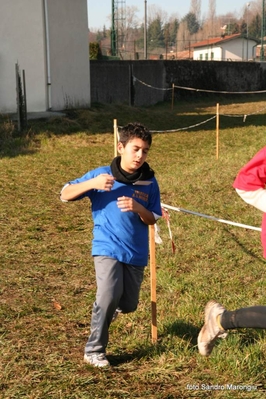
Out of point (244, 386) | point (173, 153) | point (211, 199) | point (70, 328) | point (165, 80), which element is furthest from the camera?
point (165, 80)

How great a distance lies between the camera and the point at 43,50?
2050cm

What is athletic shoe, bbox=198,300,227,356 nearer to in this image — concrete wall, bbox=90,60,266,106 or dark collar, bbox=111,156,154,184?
dark collar, bbox=111,156,154,184

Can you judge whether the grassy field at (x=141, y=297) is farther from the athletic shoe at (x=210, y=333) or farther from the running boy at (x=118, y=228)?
the running boy at (x=118, y=228)

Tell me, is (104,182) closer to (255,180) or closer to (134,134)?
(134,134)

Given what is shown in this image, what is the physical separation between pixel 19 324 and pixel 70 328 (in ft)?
1.30

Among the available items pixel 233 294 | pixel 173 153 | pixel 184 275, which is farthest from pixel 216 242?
pixel 173 153

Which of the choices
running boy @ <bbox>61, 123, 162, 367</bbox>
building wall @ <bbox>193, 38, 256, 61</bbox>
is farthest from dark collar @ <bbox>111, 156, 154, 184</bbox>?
building wall @ <bbox>193, 38, 256, 61</bbox>

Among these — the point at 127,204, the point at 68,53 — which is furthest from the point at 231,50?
the point at 127,204

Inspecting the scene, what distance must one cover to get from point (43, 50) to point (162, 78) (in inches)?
517

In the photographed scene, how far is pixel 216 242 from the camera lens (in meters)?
7.40

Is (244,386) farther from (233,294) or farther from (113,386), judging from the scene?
(233,294)

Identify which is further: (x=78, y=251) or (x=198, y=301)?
(x=78, y=251)

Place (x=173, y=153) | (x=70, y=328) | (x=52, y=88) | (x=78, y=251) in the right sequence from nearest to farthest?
(x=70, y=328) < (x=78, y=251) < (x=173, y=153) < (x=52, y=88)

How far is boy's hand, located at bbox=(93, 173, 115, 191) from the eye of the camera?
12.5 ft
